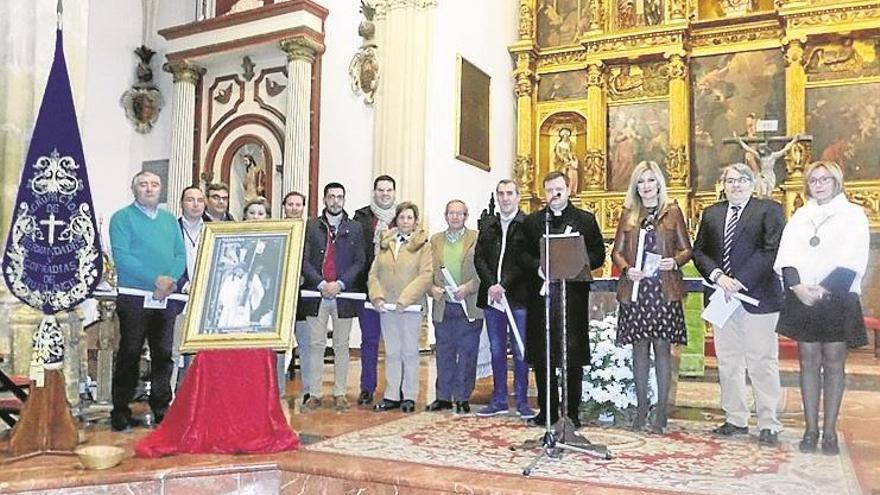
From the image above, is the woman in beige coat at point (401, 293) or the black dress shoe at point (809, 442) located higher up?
the woman in beige coat at point (401, 293)

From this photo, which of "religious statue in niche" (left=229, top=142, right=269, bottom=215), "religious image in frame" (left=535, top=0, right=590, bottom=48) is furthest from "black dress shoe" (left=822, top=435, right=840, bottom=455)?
"religious image in frame" (left=535, top=0, right=590, bottom=48)

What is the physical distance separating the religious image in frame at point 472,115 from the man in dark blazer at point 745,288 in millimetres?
5629

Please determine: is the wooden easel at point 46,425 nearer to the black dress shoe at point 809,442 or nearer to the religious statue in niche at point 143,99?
the black dress shoe at point 809,442

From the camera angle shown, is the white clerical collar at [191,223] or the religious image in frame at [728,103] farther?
the religious image in frame at [728,103]

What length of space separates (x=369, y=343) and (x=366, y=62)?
16.3 feet

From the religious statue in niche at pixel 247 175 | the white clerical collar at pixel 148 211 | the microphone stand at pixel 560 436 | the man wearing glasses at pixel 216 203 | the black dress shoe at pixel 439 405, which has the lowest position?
the black dress shoe at pixel 439 405

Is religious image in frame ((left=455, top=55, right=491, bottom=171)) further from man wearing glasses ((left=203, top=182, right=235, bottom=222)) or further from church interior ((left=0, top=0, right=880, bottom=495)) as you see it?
man wearing glasses ((left=203, top=182, right=235, bottom=222))

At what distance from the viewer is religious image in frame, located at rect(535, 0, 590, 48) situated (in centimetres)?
1155

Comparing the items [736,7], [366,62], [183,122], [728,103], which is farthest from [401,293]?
[736,7]

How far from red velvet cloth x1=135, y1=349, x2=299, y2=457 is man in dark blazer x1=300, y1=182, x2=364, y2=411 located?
1.23 meters

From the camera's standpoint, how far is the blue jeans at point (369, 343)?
19.3ft

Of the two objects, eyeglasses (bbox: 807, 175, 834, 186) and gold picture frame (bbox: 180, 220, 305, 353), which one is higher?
eyeglasses (bbox: 807, 175, 834, 186)

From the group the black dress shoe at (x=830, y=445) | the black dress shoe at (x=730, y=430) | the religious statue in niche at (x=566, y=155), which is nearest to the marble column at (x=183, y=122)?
the religious statue in niche at (x=566, y=155)

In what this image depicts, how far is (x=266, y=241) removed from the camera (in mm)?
4648
